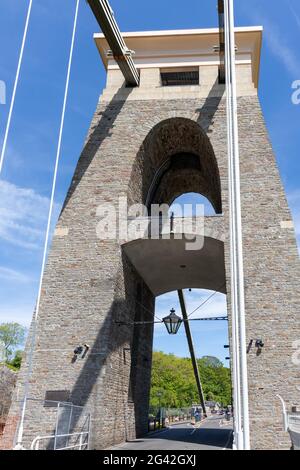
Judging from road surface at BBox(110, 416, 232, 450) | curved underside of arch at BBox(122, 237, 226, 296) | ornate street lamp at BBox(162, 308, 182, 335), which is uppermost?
curved underside of arch at BBox(122, 237, 226, 296)

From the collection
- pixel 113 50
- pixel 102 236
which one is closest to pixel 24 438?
pixel 102 236

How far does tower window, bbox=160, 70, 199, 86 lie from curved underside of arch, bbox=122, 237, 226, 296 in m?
8.33

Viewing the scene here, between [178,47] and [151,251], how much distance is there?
9323 mm

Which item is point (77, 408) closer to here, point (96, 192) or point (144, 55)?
point (96, 192)

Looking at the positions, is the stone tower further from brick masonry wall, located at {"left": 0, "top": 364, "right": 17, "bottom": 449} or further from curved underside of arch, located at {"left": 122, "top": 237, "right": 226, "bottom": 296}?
brick masonry wall, located at {"left": 0, "top": 364, "right": 17, "bottom": 449}

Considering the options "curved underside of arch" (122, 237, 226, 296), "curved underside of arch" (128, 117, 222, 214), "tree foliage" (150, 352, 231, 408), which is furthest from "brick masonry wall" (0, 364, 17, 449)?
"tree foliage" (150, 352, 231, 408)

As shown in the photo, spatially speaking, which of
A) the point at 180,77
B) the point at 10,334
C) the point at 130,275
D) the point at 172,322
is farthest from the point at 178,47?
the point at 10,334

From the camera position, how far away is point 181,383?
69.5 metres

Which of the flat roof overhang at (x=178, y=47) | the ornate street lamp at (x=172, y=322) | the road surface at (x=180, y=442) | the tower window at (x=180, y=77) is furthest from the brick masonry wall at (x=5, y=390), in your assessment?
the tower window at (x=180, y=77)

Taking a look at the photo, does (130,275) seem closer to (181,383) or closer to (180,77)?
(180,77)

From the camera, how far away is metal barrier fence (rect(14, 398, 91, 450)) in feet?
37.9

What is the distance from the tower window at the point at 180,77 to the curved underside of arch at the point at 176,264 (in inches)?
328

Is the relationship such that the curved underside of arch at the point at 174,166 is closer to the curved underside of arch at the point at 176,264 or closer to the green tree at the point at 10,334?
the curved underside of arch at the point at 176,264

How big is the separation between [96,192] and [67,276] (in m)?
3.47
